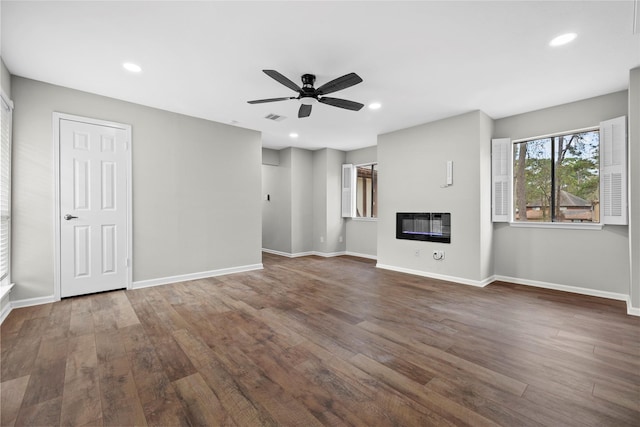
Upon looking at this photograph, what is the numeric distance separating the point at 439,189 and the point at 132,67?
452 centimetres

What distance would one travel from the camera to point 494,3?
82.1 inches

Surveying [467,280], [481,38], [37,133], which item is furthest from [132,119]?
[467,280]

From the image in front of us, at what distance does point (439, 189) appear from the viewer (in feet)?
15.5

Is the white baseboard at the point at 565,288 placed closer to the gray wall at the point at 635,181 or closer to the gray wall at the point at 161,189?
the gray wall at the point at 635,181

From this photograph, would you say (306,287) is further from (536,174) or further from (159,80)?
(536,174)

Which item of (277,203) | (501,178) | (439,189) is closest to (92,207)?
(277,203)

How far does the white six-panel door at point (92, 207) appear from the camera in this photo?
3501 millimetres

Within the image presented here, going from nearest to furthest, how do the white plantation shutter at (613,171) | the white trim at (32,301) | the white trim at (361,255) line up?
the white trim at (32,301) → the white plantation shutter at (613,171) → the white trim at (361,255)

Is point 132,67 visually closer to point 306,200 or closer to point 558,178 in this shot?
point 306,200

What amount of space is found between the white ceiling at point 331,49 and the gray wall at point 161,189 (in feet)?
1.04

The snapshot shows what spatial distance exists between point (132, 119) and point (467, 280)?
551 centimetres

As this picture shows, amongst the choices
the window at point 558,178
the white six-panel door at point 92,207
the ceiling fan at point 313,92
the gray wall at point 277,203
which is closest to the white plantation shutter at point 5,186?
the white six-panel door at point 92,207

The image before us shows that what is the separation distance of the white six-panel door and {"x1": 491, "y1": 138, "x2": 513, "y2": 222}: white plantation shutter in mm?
5547

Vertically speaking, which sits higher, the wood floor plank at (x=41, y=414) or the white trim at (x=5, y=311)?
the white trim at (x=5, y=311)
